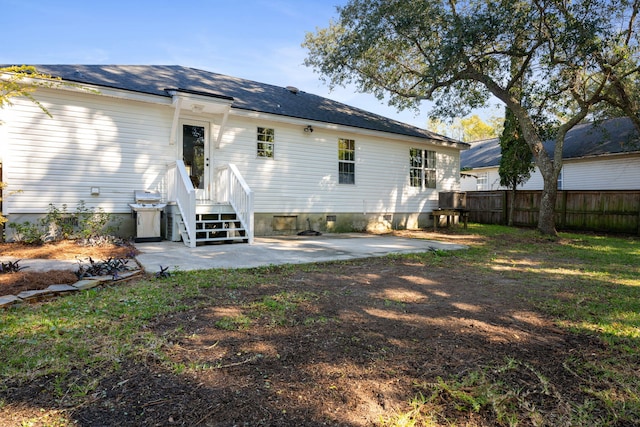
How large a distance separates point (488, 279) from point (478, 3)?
9.22m

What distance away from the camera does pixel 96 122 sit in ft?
24.7

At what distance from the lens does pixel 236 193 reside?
8.05m

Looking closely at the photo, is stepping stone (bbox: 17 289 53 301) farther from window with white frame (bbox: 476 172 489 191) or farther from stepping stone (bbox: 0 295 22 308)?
window with white frame (bbox: 476 172 489 191)

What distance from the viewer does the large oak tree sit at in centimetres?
890

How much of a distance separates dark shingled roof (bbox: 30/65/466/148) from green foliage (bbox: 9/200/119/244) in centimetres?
265

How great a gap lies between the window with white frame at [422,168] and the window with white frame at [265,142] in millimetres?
5359

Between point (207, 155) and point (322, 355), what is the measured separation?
7501 mm

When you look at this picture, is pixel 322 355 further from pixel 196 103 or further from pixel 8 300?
pixel 196 103

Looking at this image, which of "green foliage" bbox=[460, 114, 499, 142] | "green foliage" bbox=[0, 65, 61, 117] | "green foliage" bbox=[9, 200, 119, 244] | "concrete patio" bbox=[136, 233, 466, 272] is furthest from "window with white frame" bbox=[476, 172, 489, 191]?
"green foliage" bbox=[460, 114, 499, 142]

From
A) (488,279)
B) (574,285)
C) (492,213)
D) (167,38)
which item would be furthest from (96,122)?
(492,213)

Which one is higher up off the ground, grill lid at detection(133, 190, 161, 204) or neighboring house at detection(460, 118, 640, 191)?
neighboring house at detection(460, 118, 640, 191)

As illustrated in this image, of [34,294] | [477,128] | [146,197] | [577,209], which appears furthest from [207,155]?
[477,128]

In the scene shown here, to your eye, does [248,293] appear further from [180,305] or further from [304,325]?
[304,325]

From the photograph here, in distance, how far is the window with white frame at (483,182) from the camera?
20953mm
